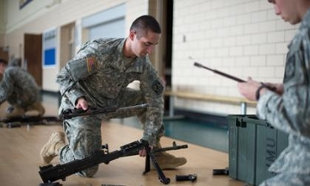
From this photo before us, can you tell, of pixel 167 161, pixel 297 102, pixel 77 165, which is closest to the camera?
pixel 297 102

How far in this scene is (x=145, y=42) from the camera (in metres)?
2.26

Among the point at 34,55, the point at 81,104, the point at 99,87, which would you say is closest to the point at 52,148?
the point at 99,87

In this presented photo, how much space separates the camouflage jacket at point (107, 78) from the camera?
2.38 m

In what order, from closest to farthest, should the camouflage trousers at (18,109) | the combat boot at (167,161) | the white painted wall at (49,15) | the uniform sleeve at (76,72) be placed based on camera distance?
the uniform sleeve at (76,72), the combat boot at (167,161), the camouflage trousers at (18,109), the white painted wall at (49,15)

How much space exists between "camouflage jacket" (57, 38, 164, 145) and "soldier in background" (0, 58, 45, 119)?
2.83m

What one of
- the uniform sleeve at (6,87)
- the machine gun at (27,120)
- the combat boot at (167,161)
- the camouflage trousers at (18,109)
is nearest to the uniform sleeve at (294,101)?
the combat boot at (167,161)

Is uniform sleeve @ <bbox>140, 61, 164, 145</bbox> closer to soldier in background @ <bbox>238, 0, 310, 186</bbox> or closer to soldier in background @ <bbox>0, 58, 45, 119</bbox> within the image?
soldier in background @ <bbox>238, 0, 310, 186</bbox>

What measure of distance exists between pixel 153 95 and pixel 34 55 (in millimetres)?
10175

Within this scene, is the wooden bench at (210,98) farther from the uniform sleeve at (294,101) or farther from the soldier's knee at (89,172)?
the uniform sleeve at (294,101)

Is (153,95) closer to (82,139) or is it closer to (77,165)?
(82,139)

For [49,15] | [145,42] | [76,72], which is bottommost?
[76,72]

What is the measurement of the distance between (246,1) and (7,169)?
146 inches

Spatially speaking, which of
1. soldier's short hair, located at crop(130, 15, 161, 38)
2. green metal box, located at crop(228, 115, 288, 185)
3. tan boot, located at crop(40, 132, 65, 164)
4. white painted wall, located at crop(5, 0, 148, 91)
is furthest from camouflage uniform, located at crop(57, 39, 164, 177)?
white painted wall, located at crop(5, 0, 148, 91)

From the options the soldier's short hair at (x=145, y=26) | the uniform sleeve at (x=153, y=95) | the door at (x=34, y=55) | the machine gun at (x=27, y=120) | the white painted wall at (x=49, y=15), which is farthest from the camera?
the door at (x=34, y=55)
